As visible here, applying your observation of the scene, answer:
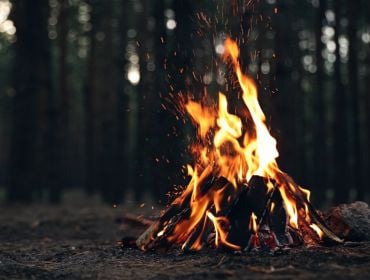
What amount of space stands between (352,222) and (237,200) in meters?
1.59

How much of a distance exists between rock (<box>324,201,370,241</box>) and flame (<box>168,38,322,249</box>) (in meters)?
0.46

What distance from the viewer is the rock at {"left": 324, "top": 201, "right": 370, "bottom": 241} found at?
7914 mm

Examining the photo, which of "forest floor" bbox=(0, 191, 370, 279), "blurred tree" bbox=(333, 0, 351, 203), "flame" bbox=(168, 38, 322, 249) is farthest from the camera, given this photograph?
"blurred tree" bbox=(333, 0, 351, 203)

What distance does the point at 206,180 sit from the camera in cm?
802

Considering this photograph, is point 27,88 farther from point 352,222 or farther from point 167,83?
point 352,222

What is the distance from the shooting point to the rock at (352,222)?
791 cm

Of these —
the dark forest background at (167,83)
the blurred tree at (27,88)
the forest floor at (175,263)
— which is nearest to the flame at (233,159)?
the forest floor at (175,263)

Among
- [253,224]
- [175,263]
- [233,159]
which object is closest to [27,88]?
[233,159]

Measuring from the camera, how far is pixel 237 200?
25.1ft

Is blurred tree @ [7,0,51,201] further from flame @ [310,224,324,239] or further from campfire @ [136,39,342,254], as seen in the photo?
flame @ [310,224,324,239]

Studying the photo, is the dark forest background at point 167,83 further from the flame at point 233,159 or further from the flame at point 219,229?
the flame at point 219,229

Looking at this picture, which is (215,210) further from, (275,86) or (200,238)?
(275,86)

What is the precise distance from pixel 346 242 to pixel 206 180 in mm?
1914

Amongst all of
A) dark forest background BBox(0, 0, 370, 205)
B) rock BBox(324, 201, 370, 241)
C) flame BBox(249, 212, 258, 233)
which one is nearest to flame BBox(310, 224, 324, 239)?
rock BBox(324, 201, 370, 241)
